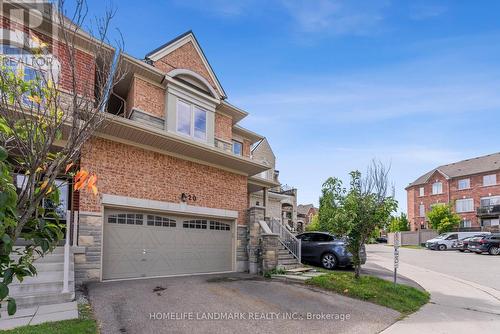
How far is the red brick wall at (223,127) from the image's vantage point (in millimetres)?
15955

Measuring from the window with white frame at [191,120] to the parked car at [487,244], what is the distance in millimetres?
26349

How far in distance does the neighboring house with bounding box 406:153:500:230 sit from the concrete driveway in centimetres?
4133

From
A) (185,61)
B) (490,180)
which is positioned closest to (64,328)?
(185,61)

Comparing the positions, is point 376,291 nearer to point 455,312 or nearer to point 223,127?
point 455,312

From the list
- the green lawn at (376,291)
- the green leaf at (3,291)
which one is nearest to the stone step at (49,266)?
the green leaf at (3,291)

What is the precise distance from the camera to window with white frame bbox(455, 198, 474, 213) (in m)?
44.4

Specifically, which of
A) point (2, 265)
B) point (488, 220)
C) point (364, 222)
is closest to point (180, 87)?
point (364, 222)

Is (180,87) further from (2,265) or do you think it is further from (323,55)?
(2,265)

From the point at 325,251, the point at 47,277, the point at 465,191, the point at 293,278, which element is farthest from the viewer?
the point at 465,191

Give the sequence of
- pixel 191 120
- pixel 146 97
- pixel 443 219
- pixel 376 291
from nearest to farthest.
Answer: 1. pixel 376 291
2. pixel 146 97
3. pixel 191 120
4. pixel 443 219

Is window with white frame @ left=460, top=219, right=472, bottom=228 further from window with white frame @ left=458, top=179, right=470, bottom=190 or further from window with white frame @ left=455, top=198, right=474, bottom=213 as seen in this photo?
window with white frame @ left=458, top=179, right=470, bottom=190

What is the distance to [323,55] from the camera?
44.1ft

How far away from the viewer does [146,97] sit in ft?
43.8

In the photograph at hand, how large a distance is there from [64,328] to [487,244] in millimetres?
32127
